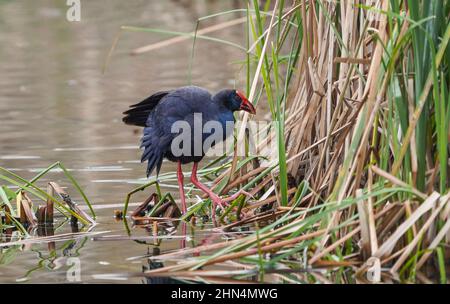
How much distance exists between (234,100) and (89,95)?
15.9 ft

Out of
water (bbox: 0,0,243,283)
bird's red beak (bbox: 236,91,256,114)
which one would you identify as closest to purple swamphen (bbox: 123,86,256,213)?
bird's red beak (bbox: 236,91,256,114)

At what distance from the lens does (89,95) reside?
9.47 m

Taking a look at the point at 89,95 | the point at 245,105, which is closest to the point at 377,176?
the point at 245,105

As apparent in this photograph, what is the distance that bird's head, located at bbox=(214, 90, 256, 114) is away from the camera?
484 cm

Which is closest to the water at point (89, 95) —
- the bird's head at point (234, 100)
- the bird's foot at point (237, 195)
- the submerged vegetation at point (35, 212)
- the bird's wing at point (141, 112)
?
the submerged vegetation at point (35, 212)

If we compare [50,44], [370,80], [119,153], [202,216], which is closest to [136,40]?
[50,44]

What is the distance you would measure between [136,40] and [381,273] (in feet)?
33.2

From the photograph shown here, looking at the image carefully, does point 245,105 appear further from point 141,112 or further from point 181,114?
point 141,112

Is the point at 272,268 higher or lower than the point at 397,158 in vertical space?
lower

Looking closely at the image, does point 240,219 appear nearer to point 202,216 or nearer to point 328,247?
point 202,216

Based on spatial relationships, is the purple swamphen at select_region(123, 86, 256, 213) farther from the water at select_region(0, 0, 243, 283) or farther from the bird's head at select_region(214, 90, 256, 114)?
the water at select_region(0, 0, 243, 283)

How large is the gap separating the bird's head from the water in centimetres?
21

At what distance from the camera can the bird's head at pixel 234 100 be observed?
15.9 feet

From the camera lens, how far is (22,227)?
4.54 m
